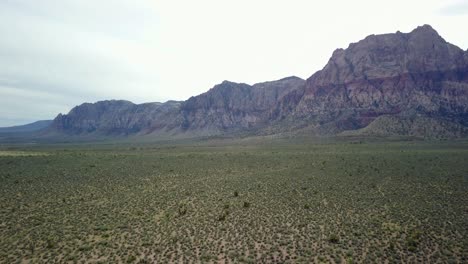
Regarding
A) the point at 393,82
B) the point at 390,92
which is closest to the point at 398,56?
the point at 393,82

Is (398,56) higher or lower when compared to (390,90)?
higher

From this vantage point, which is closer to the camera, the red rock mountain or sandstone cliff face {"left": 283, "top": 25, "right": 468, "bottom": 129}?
the red rock mountain

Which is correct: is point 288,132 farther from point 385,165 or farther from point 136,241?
point 136,241

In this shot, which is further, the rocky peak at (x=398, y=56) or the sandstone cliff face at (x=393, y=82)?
the rocky peak at (x=398, y=56)

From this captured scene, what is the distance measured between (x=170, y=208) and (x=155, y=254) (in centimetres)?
963

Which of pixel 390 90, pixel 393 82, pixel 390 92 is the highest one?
pixel 393 82

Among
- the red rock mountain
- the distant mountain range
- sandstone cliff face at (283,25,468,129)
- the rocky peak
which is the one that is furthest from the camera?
the rocky peak

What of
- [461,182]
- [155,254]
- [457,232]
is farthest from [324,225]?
[461,182]

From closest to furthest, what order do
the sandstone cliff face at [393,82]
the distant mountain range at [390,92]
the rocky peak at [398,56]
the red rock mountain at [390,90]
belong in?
1. the distant mountain range at [390,92]
2. the red rock mountain at [390,90]
3. the sandstone cliff face at [393,82]
4. the rocky peak at [398,56]

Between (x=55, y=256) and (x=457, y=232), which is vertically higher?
(x=55, y=256)

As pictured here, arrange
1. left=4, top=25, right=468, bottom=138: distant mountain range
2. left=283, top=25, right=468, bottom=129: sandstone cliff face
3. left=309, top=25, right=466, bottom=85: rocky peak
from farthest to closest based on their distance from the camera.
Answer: left=309, top=25, right=466, bottom=85: rocky peak, left=283, top=25, right=468, bottom=129: sandstone cliff face, left=4, top=25, right=468, bottom=138: distant mountain range

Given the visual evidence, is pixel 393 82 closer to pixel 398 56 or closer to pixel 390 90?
pixel 390 90

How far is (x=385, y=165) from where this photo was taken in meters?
52.2

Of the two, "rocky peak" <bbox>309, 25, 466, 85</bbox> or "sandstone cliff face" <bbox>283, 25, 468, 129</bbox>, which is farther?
"rocky peak" <bbox>309, 25, 466, 85</bbox>
